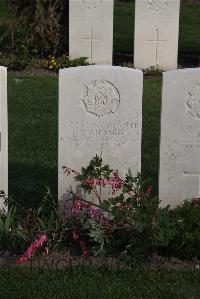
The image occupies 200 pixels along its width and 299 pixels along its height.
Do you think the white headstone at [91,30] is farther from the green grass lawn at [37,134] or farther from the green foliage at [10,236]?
the green foliage at [10,236]

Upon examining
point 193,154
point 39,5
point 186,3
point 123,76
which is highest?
point 186,3

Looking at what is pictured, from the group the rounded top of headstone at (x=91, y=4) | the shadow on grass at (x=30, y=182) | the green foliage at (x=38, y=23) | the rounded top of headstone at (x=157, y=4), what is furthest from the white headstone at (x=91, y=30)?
the shadow on grass at (x=30, y=182)

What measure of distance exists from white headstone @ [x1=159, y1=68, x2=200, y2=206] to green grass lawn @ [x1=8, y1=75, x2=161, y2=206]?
1226mm

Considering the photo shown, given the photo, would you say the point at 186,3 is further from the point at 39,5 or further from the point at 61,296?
the point at 61,296

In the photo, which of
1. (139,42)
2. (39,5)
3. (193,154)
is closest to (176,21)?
(139,42)

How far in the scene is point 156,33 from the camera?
46.7ft

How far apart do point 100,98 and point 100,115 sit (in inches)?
5.8

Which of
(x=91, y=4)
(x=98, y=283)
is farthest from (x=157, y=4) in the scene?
(x=98, y=283)

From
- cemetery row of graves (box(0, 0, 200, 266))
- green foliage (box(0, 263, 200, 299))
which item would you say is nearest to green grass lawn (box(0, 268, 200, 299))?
green foliage (box(0, 263, 200, 299))

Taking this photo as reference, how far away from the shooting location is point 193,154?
21.0 ft

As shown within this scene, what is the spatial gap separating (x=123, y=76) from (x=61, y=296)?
189cm

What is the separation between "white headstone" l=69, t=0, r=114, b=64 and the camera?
13.8 m

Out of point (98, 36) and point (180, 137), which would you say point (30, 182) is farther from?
point (98, 36)

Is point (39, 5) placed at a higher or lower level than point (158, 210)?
higher
